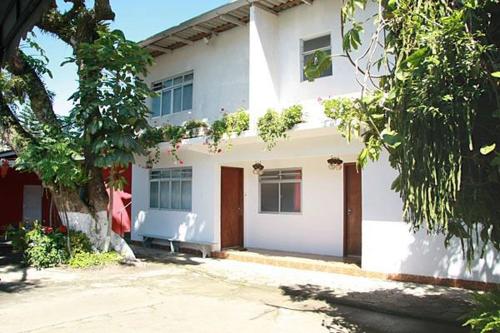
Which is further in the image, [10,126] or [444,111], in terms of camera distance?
[10,126]

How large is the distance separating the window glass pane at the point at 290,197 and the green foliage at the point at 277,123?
2314mm

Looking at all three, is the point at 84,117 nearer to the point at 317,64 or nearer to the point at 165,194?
the point at 165,194

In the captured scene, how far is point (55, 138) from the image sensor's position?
34.4ft

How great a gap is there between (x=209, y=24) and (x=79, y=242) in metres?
6.36

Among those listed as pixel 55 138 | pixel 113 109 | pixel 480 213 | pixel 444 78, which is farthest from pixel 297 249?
pixel 444 78

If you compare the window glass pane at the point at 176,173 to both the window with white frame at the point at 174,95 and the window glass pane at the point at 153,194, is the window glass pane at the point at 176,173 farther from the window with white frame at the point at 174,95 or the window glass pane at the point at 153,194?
the window with white frame at the point at 174,95

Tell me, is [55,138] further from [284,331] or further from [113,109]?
[284,331]

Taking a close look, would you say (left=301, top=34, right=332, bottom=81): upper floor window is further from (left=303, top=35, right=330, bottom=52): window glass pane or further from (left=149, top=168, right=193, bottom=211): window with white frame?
(left=149, top=168, right=193, bottom=211): window with white frame

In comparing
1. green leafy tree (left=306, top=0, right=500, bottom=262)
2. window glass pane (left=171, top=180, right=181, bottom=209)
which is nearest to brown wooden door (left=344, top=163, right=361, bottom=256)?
window glass pane (left=171, top=180, right=181, bottom=209)

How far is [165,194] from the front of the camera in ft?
47.2

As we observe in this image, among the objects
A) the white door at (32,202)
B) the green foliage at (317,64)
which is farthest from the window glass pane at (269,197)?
the white door at (32,202)

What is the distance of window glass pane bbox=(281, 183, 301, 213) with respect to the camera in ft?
39.8

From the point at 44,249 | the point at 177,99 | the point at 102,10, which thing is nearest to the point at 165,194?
the point at 177,99

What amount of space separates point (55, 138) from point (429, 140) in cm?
874
